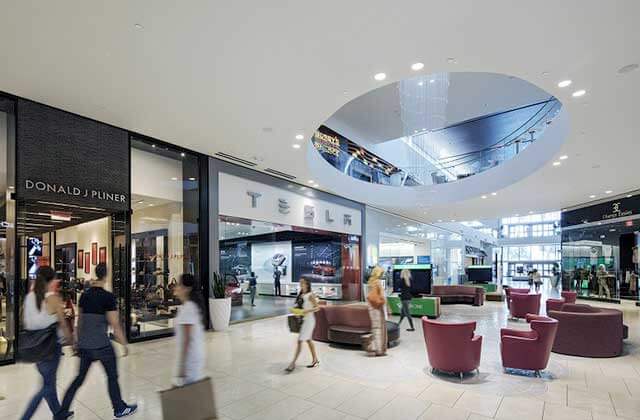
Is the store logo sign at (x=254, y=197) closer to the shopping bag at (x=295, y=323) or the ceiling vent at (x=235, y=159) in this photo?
the ceiling vent at (x=235, y=159)

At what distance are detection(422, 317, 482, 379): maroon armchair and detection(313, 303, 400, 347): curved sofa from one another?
1.90m

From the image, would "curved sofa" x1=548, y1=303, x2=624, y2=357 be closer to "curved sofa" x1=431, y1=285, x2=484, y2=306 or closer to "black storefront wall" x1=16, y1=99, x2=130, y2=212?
"curved sofa" x1=431, y1=285, x2=484, y2=306

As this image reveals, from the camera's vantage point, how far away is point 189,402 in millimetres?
3082

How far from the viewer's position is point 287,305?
1276 centimetres

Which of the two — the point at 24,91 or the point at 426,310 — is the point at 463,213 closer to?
the point at 426,310

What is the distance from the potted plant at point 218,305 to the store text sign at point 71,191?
9.69ft

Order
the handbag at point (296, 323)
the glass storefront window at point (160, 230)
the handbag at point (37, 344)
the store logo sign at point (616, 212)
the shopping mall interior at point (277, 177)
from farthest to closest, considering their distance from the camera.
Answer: the store logo sign at point (616, 212) < the glass storefront window at point (160, 230) < the handbag at point (296, 323) < the shopping mall interior at point (277, 177) < the handbag at point (37, 344)

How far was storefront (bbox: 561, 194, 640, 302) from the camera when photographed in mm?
15148

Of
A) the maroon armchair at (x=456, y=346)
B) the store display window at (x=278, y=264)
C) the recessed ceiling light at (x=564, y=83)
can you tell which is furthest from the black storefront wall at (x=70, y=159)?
the recessed ceiling light at (x=564, y=83)

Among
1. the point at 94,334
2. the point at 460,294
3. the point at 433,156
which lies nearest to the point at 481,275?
the point at 460,294

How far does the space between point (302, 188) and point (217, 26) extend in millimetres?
8678

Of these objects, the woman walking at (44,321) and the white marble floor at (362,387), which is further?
the white marble floor at (362,387)

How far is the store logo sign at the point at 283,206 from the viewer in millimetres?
11970

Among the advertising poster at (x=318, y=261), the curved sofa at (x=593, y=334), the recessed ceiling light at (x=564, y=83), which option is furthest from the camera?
the advertising poster at (x=318, y=261)
